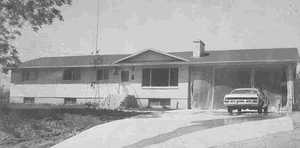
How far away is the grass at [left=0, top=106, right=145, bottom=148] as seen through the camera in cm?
1598

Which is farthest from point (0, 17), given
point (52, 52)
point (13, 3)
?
point (52, 52)

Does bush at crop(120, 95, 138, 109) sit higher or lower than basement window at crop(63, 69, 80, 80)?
lower

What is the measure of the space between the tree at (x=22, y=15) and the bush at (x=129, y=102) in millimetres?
9117

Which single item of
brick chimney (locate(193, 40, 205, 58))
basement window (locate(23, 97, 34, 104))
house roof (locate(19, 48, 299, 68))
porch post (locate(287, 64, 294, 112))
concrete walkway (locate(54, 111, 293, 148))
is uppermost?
brick chimney (locate(193, 40, 205, 58))

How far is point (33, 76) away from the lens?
3906 centimetres

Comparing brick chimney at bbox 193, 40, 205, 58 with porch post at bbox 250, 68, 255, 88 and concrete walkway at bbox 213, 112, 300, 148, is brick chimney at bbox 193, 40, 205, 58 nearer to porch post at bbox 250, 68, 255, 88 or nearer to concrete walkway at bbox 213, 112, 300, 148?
porch post at bbox 250, 68, 255, 88

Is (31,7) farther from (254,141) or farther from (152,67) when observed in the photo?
(254,141)

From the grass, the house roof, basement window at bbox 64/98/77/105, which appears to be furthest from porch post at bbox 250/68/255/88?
basement window at bbox 64/98/77/105

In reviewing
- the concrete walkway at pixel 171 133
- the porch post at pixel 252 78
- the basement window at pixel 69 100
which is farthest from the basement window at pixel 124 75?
the concrete walkway at pixel 171 133

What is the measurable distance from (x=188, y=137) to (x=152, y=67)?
62.2 feet

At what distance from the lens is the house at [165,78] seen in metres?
29.5

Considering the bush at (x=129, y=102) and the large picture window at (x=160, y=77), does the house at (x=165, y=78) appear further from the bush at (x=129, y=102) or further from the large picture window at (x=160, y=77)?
the bush at (x=129, y=102)

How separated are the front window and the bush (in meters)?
11.3

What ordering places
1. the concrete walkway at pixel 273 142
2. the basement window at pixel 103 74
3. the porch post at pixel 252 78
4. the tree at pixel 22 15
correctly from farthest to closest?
the basement window at pixel 103 74 < the porch post at pixel 252 78 < the tree at pixel 22 15 < the concrete walkway at pixel 273 142
